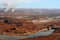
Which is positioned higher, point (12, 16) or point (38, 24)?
point (12, 16)

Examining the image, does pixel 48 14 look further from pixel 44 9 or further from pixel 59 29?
pixel 59 29

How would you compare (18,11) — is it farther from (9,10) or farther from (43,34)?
(43,34)

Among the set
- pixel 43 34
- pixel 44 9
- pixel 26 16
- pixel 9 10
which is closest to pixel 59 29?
pixel 43 34

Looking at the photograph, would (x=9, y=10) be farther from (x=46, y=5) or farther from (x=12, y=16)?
(x=46, y=5)

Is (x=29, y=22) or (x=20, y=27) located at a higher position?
(x=29, y=22)

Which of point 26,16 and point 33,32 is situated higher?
point 26,16

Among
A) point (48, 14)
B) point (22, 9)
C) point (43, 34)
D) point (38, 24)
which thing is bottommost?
point (43, 34)

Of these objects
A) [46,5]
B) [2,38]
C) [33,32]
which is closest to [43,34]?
[33,32]

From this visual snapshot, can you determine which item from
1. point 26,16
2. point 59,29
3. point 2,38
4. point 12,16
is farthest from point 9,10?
point 59,29
